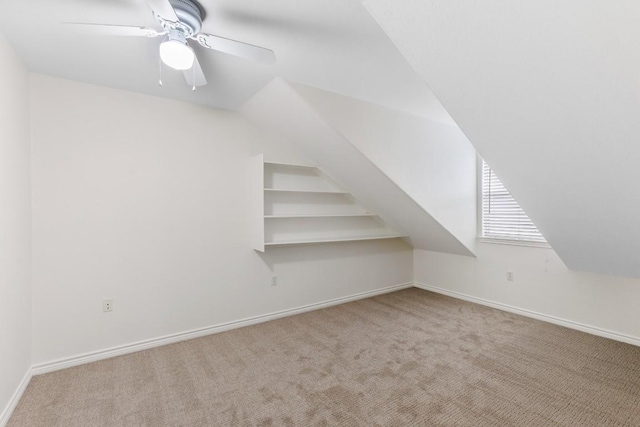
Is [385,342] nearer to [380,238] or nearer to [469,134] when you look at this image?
[380,238]

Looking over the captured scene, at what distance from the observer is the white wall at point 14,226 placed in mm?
1824

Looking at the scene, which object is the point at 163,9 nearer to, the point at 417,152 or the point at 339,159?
the point at 339,159

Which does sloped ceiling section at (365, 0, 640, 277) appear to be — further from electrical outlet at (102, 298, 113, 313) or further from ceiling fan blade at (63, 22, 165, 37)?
electrical outlet at (102, 298, 113, 313)

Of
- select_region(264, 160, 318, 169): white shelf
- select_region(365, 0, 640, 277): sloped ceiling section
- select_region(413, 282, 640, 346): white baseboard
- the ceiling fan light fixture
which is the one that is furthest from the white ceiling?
select_region(413, 282, 640, 346): white baseboard

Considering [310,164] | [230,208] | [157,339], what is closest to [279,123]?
[310,164]

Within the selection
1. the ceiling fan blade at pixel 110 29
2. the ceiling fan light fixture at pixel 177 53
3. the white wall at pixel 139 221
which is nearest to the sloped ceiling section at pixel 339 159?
the white wall at pixel 139 221

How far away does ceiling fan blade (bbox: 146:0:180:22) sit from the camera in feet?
4.24

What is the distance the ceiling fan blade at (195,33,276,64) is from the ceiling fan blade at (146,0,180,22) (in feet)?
0.67

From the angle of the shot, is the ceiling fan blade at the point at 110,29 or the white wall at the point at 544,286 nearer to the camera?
the ceiling fan blade at the point at 110,29

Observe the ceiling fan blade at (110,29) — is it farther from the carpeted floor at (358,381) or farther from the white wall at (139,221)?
the carpeted floor at (358,381)

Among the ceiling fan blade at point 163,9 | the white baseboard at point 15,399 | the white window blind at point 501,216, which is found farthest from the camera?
the white window blind at point 501,216

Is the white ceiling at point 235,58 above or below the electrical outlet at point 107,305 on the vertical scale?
above

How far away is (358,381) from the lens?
221 centimetres

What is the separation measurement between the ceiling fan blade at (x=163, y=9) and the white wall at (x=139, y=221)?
5.26 feet
